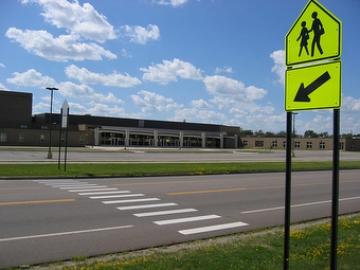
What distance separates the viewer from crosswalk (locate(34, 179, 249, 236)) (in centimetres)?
1052

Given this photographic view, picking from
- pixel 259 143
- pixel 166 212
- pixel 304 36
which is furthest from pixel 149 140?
pixel 304 36

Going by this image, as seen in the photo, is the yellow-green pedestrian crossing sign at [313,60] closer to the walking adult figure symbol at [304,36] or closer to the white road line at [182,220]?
the walking adult figure symbol at [304,36]

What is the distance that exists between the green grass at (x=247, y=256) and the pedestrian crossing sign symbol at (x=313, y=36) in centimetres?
293

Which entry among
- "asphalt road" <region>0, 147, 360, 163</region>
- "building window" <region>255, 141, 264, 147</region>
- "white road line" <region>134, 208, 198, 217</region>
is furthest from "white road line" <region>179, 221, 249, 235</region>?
"building window" <region>255, 141, 264, 147</region>

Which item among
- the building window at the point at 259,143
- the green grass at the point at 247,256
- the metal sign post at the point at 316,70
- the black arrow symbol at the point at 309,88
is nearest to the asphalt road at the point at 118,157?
the green grass at the point at 247,256

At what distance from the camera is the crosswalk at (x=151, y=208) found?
34.5ft

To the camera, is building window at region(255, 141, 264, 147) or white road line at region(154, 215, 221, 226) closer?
white road line at region(154, 215, 221, 226)

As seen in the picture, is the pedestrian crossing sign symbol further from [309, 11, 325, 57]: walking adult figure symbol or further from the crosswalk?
the crosswalk

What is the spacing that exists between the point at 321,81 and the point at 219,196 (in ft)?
36.8

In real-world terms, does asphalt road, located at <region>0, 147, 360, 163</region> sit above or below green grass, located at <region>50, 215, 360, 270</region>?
above

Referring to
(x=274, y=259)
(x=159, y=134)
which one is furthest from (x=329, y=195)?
(x=159, y=134)

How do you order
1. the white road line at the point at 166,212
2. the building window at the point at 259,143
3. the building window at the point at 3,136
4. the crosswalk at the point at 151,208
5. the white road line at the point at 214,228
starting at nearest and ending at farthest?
the white road line at the point at 214,228 < the crosswalk at the point at 151,208 < the white road line at the point at 166,212 < the building window at the point at 3,136 < the building window at the point at 259,143

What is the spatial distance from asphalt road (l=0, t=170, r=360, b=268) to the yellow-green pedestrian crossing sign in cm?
442

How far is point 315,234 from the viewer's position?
9.10 meters
